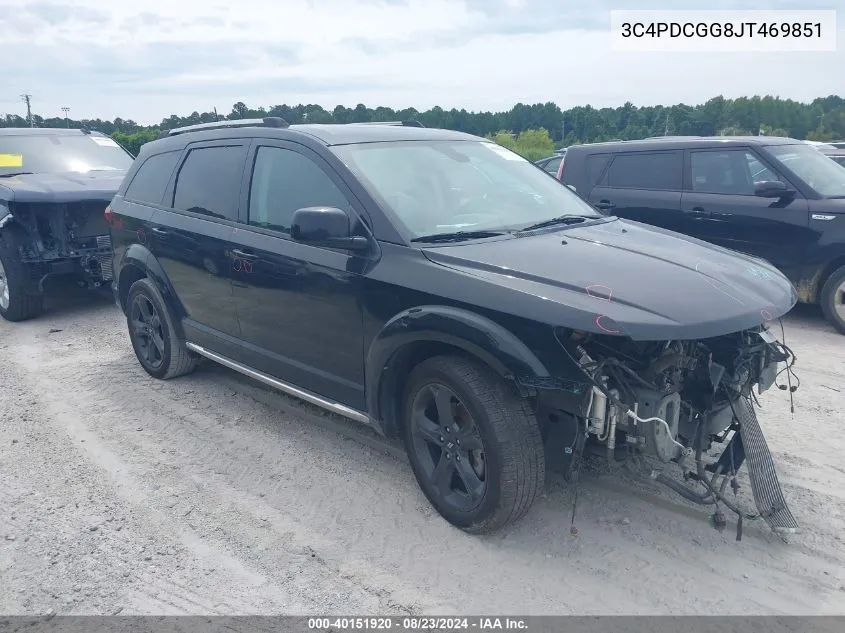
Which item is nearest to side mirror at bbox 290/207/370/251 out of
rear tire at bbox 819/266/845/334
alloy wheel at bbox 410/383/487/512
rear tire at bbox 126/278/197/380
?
alloy wheel at bbox 410/383/487/512

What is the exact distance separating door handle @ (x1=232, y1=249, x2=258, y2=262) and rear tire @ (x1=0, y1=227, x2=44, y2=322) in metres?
4.23

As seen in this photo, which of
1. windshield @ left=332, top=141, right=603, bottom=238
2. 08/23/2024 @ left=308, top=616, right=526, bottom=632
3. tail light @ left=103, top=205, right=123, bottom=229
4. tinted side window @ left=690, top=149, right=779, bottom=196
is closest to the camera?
08/23/2024 @ left=308, top=616, right=526, bottom=632

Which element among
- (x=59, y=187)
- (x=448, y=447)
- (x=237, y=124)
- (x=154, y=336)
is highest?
(x=237, y=124)

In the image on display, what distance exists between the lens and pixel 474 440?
3.26m

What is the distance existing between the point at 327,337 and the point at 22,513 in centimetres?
186

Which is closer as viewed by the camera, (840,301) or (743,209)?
(840,301)

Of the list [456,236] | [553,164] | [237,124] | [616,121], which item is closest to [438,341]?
[456,236]

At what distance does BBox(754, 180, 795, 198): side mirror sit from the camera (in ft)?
22.3

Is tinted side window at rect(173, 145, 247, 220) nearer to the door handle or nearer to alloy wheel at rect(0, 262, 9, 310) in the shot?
the door handle

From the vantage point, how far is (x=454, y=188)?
401 cm

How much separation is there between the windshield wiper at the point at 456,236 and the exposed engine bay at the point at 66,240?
5.21 metres

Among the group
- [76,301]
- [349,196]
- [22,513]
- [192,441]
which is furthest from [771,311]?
[76,301]

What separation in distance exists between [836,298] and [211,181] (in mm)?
5649

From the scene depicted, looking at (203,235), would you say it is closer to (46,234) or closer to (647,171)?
(46,234)
